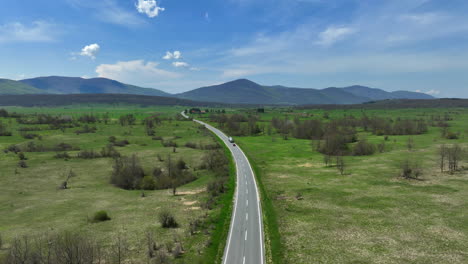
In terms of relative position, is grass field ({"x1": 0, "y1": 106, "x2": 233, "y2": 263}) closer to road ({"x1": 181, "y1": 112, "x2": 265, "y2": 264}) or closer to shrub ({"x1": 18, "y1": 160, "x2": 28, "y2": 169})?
shrub ({"x1": 18, "y1": 160, "x2": 28, "y2": 169})

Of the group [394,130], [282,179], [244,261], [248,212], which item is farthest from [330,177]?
[394,130]

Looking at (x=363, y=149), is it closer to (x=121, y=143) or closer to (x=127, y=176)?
(x=127, y=176)

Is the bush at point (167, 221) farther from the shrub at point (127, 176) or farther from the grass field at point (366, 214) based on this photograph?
the shrub at point (127, 176)

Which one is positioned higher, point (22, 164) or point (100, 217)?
point (22, 164)

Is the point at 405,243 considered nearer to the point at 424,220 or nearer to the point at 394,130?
the point at 424,220

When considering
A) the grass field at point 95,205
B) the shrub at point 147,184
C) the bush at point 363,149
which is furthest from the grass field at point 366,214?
the shrub at point 147,184

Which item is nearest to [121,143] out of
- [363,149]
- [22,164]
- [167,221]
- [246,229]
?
[22,164]

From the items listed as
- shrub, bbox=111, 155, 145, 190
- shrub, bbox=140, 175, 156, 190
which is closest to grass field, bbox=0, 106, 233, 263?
shrub, bbox=111, 155, 145, 190
